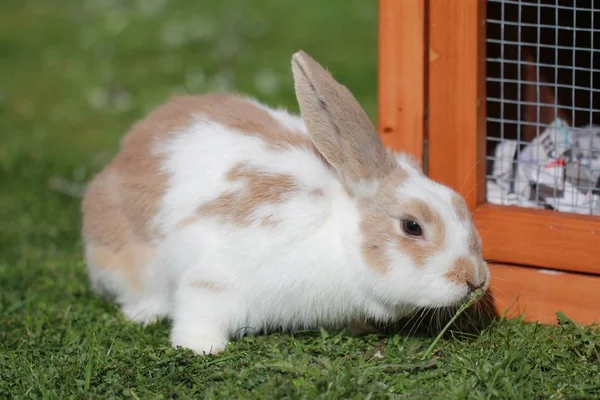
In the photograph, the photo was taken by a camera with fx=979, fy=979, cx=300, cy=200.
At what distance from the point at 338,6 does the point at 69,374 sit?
6.29 meters

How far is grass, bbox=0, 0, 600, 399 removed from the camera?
319 cm

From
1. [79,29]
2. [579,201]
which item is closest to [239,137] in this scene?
[579,201]

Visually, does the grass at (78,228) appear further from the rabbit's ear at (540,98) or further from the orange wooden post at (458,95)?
the rabbit's ear at (540,98)

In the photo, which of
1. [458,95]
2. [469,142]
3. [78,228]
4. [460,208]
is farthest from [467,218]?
[78,228]

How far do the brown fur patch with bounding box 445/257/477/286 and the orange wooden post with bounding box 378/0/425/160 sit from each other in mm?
765

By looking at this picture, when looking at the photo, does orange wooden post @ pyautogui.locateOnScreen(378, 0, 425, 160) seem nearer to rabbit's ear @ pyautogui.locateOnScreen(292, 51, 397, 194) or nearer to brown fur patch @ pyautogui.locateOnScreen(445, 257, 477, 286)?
rabbit's ear @ pyautogui.locateOnScreen(292, 51, 397, 194)

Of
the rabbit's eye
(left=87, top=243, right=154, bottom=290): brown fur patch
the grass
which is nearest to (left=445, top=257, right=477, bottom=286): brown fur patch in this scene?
the rabbit's eye

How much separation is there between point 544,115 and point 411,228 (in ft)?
4.67

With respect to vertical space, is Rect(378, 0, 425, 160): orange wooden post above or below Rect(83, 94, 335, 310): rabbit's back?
above

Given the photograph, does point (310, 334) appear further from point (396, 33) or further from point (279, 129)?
point (396, 33)

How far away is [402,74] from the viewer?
3904mm

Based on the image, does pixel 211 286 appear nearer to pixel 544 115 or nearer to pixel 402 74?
pixel 402 74

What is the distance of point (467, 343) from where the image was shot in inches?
138

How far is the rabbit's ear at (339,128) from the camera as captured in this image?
339 centimetres
